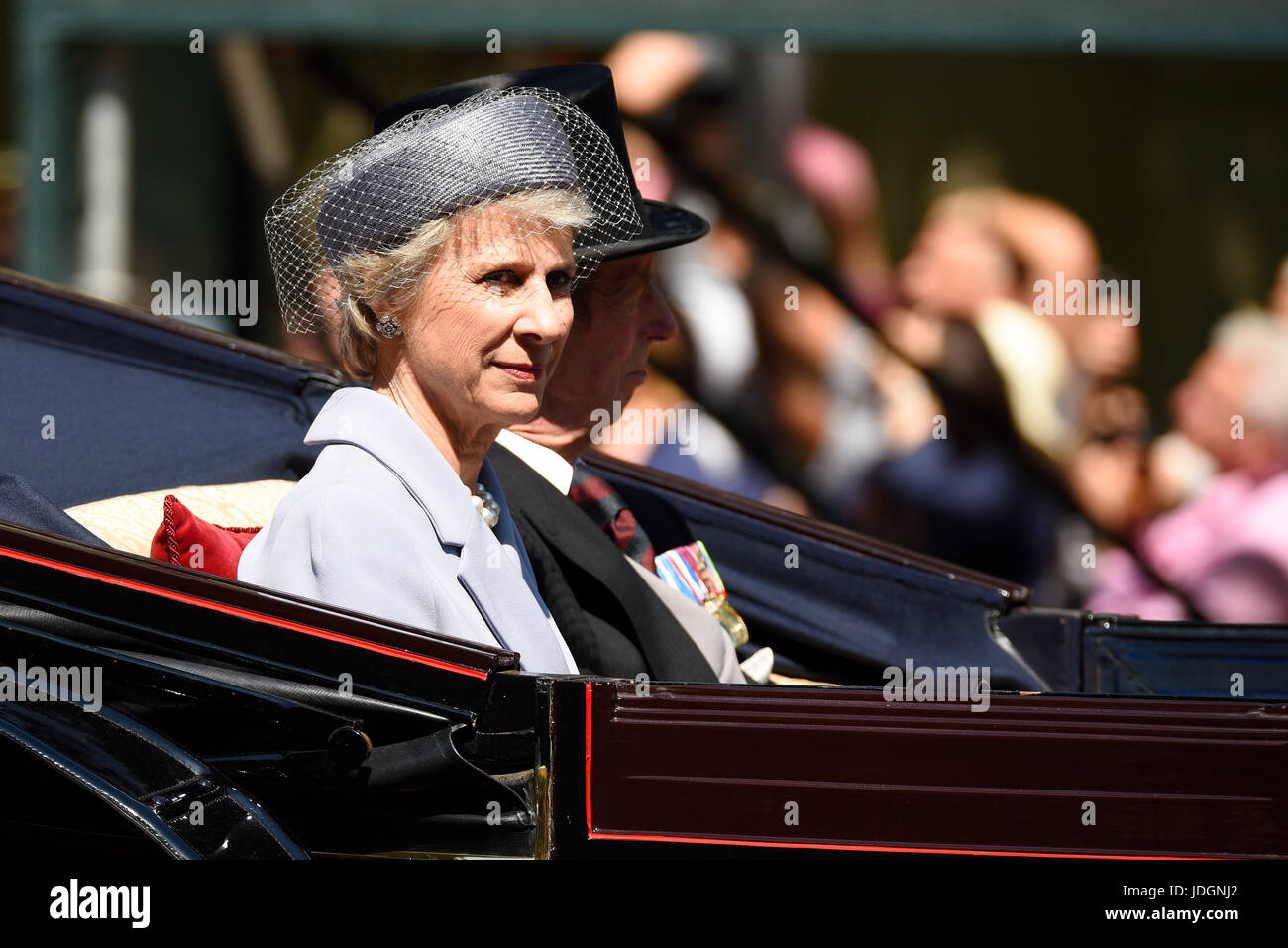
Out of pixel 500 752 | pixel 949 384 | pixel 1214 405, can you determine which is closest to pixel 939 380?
pixel 949 384

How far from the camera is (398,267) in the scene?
5.86ft

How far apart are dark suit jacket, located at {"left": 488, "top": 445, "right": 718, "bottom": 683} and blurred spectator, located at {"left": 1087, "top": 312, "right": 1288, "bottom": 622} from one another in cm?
250

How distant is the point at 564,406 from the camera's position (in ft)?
7.74

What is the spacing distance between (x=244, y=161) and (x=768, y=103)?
192cm

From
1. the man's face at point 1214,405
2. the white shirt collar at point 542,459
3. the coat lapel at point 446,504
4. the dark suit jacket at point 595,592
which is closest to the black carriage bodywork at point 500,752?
the coat lapel at point 446,504

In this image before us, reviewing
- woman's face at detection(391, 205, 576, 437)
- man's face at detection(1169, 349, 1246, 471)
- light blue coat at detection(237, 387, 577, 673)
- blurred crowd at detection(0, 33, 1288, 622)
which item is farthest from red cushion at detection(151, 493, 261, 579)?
man's face at detection(1169, 349, 1246, 471)

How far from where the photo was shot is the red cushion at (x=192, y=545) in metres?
1.94

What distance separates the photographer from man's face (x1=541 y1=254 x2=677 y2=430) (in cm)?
234

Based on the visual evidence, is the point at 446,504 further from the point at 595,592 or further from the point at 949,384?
the point at 949,384

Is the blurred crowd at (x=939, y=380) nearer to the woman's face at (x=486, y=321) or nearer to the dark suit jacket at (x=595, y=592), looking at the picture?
the dark suit jacket at (x=595, y=592)

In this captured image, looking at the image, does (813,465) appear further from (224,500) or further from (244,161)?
(224,500)

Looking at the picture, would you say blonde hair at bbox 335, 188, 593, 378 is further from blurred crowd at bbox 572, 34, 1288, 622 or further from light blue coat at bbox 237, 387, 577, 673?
blurred crowd at bbox 572, 34, 1288, 622

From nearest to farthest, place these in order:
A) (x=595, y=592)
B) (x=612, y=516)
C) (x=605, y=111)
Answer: (x=595, y=592) < (x=605, y=111) < (x=612, y=516)

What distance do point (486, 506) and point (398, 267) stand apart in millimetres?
331
